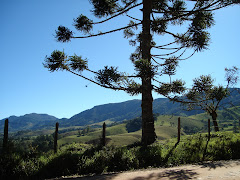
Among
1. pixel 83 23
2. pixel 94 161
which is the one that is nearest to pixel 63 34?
pixel 83 23

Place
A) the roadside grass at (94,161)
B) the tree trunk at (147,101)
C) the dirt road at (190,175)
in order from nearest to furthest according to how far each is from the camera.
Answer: the dirt road at (190,175) < the roadside grass at (94,161) < the tree trunk at (147,101)

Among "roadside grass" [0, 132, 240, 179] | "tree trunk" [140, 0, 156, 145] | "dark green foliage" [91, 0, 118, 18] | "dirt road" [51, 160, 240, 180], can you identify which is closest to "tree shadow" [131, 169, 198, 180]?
"dirt road" [51, 160, 240, 180]

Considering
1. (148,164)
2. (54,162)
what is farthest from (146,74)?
(54,162)

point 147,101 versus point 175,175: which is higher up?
point 147,101

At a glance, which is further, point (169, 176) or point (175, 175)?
Answer: point (175, 175)

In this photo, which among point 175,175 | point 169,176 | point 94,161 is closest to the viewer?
point 169,176

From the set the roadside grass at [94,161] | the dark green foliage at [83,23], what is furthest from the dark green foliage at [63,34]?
the roadside grass at [94,161]

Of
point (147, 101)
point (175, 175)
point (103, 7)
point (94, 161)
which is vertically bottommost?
point (175, 175)

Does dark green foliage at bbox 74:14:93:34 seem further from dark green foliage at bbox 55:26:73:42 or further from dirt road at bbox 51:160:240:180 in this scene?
dirt road at bbox 51:160:240:180

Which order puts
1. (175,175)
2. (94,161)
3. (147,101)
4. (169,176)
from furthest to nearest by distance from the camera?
(147,101) → (94,161) → (175,175) → (169,176)

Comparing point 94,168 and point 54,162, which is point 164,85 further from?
point 54,162

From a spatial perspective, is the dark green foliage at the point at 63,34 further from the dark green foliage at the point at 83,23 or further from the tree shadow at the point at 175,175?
the tree shadow at the point at 175,175

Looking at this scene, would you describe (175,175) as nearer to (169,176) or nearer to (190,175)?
(169,176)

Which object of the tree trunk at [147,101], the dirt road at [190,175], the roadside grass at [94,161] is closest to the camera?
the dirt road at [190,175]
